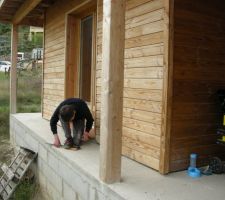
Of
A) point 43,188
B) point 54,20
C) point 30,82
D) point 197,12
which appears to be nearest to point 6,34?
point 30,82

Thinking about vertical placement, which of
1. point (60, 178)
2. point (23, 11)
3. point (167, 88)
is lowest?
point (60, 178)

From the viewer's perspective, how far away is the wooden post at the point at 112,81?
3.32m

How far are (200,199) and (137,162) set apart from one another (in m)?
1.23

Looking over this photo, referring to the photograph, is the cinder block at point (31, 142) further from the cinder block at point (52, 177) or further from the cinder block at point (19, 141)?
the cinder block at point (52, 177)

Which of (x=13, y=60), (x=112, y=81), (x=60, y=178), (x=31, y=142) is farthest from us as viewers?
(x=13, y=60)

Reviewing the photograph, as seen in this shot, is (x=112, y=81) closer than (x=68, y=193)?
Yes

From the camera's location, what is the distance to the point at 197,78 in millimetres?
3988

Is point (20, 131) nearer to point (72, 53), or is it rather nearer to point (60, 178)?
point (72, 53)

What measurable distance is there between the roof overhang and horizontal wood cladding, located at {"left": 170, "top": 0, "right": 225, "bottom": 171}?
3930 millimetres

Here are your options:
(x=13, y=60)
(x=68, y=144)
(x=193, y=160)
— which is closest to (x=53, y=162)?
(x=68, y=144)

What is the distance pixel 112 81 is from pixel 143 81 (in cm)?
88

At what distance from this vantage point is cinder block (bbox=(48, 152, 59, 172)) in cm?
497

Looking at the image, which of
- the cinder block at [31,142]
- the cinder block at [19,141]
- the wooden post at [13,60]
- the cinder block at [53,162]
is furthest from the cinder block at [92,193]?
the wooden post at [13,60]

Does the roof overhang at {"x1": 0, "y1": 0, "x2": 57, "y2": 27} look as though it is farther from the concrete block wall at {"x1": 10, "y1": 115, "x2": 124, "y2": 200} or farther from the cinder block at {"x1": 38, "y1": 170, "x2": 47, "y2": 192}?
the cinder block at {"x1": 38, "y1": 170, "x2": 47, "y2": 192}
